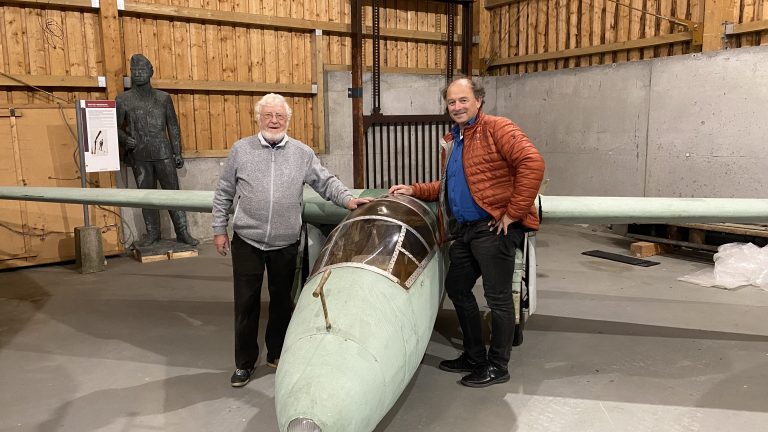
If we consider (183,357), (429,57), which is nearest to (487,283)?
(183,357)

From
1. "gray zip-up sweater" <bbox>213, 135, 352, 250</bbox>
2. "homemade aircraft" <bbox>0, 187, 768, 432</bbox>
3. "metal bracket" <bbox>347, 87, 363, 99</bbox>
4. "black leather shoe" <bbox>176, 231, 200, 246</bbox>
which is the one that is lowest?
"black leather shoe" <bbox>176, 231, 200, 246</bbox>

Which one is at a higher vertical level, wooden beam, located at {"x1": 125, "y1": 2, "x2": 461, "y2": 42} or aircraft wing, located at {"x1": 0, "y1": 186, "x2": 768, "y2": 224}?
wooden beam, located at {"x1": 125, "y1": 2, "x2": 461, "y2": 42}

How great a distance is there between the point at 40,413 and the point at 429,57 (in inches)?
390

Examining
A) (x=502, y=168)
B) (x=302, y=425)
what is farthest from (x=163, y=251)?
(x=302, y=425)

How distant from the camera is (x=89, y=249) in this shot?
8086 mm

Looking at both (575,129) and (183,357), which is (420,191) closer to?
(183,357)

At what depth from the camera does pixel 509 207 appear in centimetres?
387

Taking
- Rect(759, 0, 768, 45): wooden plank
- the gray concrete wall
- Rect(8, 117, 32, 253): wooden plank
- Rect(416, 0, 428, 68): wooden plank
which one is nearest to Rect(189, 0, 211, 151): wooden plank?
Rect(8, 117, 32, 253): wooden plank

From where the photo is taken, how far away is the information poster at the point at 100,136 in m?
8.01

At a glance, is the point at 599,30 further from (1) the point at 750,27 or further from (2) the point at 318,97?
(2) the point at 318,97

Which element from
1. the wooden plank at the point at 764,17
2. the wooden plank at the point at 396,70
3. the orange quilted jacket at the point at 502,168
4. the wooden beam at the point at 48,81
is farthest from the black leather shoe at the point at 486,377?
the wooden plank at the point at 396,70

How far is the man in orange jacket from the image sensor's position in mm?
3832

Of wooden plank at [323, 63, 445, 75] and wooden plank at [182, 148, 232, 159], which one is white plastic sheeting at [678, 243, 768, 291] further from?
wooden plank at [182, 148, 232, 159]

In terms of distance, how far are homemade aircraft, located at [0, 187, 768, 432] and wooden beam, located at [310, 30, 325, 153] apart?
5.66 metres
